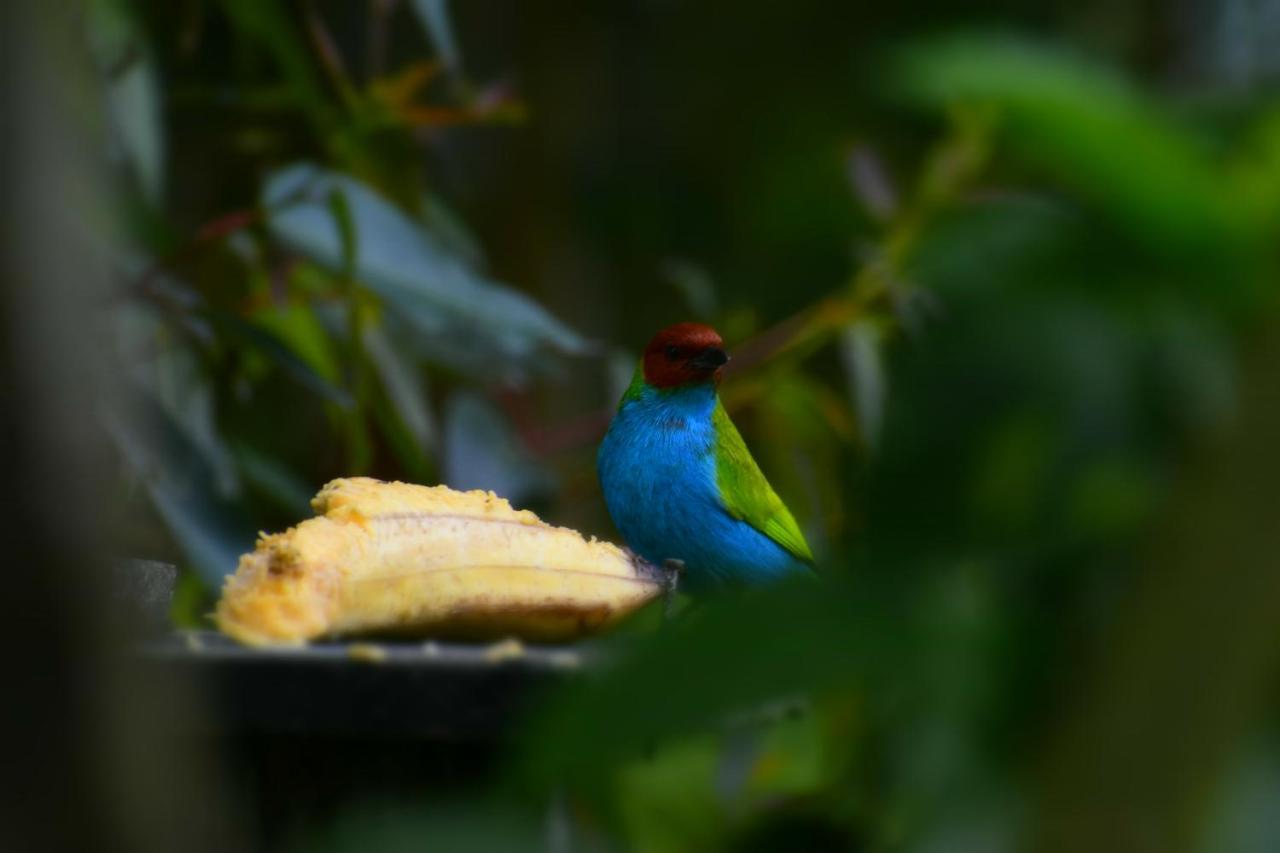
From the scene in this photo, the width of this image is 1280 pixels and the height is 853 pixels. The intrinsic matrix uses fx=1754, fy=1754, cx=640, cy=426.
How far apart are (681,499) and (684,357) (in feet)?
0.52

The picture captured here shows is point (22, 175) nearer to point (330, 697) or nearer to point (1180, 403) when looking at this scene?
point (1180, 403)

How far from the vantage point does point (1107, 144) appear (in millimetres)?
435

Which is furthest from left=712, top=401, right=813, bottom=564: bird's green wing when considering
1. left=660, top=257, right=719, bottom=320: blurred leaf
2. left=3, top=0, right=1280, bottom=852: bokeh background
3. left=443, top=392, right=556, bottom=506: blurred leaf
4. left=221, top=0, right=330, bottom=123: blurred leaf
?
left=3, top=0, right=1280, bottom=852: bokeh background

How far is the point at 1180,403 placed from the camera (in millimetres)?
467

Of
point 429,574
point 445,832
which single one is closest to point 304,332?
point 429,574

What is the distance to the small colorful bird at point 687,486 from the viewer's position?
74.1 inches

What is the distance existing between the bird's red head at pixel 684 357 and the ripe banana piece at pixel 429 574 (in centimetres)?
62

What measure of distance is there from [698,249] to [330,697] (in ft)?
12.0

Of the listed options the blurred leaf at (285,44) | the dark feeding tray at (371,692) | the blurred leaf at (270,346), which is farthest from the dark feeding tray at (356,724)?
the blurred leaf at (285,44)

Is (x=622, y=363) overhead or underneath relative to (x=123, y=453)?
overhead

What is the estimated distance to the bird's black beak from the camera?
1.82 metres

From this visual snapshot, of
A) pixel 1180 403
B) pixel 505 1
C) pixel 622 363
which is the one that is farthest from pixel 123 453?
pixel 505 1

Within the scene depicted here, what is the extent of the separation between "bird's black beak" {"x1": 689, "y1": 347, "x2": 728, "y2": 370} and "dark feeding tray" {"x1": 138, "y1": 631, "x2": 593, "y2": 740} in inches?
37.8

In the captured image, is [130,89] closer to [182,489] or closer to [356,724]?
[182,489]
